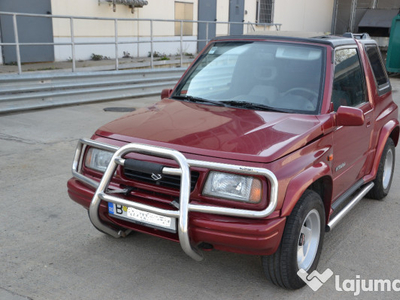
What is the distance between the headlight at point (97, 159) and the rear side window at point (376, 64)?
9.97ft

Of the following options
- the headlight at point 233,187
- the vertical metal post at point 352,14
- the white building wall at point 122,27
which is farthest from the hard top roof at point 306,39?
the vertical metal post at point 352,14

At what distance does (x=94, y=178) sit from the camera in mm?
3496

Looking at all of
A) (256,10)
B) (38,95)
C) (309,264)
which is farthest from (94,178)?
(256,10)

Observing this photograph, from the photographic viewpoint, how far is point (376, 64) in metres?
5.09

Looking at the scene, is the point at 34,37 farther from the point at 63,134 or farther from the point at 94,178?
the point at 94,178

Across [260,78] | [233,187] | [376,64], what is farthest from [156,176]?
[376,64]

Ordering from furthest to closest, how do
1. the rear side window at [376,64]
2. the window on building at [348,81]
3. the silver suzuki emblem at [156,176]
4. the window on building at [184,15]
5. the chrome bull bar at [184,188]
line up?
the window on building at [184,15] < the rear side window at [376,64] < the window on building at [348,81] < the silver suzuki emblem at [156,176] < the chrome bull bar at [184,188]

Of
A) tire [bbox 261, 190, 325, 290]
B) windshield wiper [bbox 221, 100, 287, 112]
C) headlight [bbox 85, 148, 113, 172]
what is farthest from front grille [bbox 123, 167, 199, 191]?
windshield wiper [bbox 221, 100, 287, 112]

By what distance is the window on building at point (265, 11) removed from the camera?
20.6m

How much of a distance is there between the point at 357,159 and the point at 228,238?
76.7 inches

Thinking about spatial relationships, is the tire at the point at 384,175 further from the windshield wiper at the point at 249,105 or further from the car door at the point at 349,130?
the windshield wiper at the point at 249,105

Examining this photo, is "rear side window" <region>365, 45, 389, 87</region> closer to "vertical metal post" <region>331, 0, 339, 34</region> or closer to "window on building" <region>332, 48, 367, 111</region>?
"window on building" <region>332, 48, 367, 111</region>

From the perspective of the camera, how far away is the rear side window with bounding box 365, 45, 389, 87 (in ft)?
16.1

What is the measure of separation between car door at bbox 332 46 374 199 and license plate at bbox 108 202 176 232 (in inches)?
58.6
